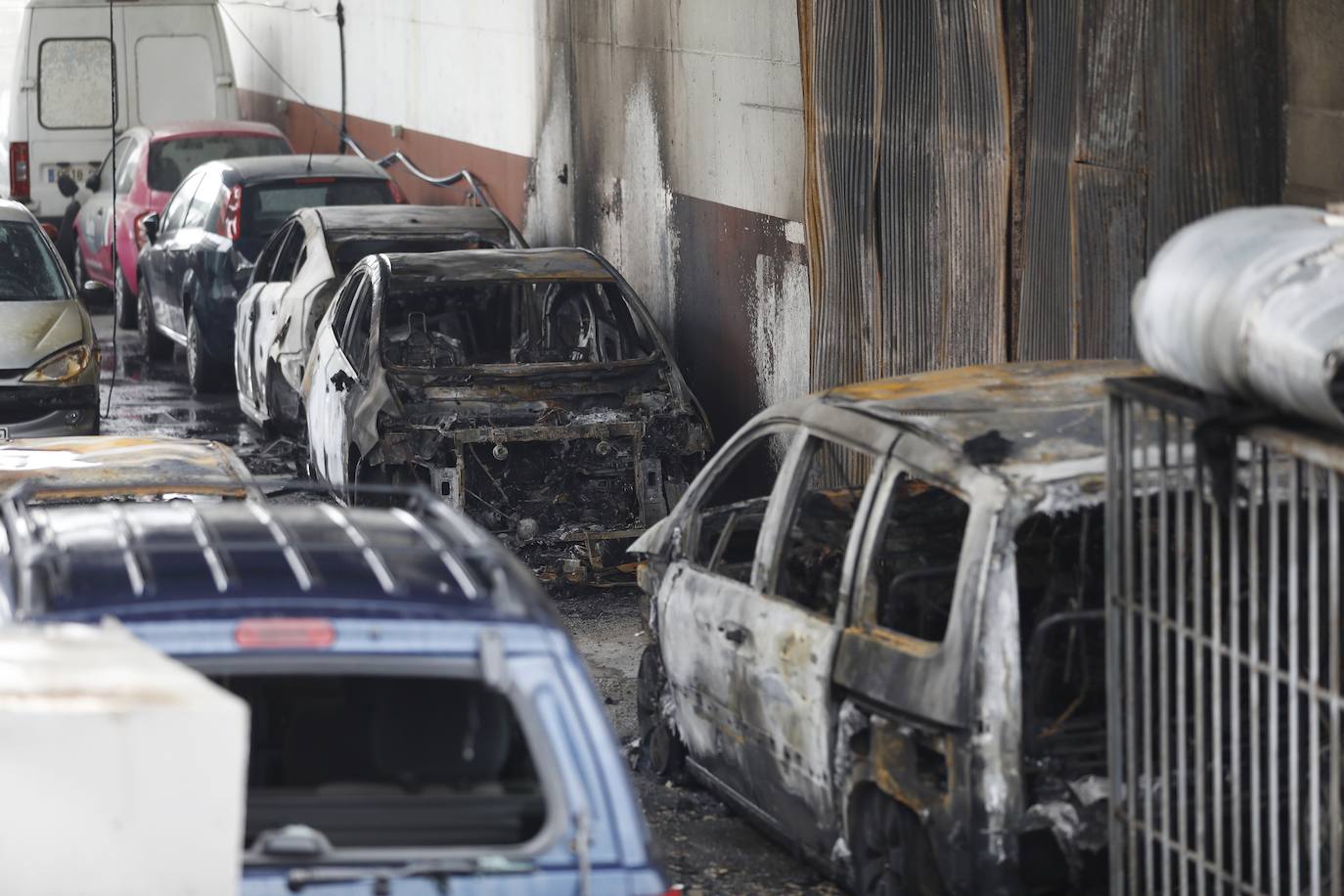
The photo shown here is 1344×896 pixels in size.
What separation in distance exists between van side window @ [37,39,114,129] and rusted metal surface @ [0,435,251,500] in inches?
585

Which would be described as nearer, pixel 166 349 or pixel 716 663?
pixel 716 663

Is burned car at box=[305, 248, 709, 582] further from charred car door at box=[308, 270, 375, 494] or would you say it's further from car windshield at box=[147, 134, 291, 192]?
car windshield at box=[147, 134, 291, 192]

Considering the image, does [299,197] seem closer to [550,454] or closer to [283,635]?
[550,454]

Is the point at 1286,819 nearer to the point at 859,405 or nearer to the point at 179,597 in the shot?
the point at 859,405

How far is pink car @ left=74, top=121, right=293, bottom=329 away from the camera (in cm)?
1905

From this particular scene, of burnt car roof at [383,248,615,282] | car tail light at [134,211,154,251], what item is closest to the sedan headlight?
burnt car roof at [383,248,615,282]

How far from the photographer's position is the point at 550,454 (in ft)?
33.9

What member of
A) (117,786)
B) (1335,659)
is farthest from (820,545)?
(117,786)

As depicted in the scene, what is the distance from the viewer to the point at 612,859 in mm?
3730

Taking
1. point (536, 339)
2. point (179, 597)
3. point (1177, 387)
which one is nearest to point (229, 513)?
point (179, 597)

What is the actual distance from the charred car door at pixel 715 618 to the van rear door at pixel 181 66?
16.3 m

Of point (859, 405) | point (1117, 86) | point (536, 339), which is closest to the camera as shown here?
point (859, 405)

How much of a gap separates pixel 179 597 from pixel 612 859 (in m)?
0.90

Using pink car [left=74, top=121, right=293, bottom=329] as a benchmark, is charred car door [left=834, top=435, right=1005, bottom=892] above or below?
below
